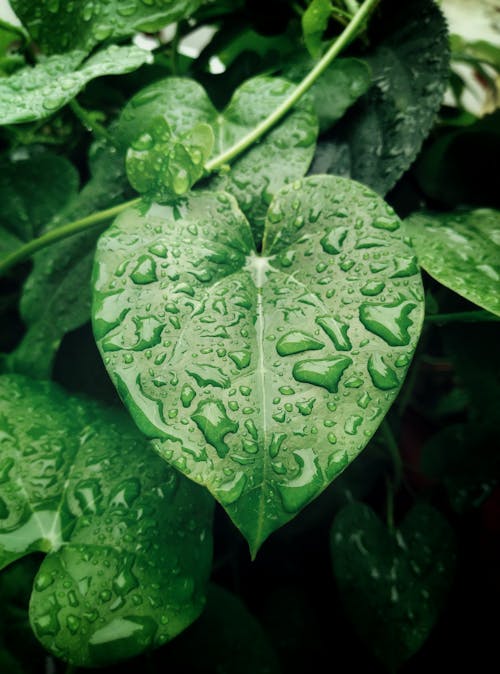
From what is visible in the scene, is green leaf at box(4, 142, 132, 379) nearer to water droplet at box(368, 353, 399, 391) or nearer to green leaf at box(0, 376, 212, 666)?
green leaf at box(0, 376, 212, 666)

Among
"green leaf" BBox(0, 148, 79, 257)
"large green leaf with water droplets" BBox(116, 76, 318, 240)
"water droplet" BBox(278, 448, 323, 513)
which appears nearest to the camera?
"water droplet" BBox(278, 448, 323, 513)

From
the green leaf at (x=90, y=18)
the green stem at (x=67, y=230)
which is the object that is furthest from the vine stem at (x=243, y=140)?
the green leaf at (x=90, y=18)

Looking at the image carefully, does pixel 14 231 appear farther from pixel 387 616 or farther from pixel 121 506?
pixel 387 616

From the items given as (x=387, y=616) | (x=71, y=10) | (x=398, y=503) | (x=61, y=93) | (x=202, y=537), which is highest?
(x=71, y=10)

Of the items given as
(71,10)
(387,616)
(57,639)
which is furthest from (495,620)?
(71,10)

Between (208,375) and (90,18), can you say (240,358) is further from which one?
(90,18)

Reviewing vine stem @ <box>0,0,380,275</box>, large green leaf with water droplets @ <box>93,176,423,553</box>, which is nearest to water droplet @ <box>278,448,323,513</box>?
large green leaf with water droplets @ <box>93,176,423,553</box>
